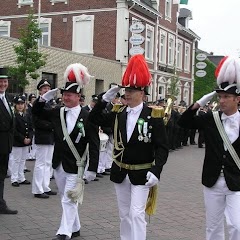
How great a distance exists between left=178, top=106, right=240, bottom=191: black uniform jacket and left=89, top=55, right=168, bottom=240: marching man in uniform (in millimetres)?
424

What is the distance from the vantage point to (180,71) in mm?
40781

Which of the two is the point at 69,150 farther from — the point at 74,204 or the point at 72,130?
the point at 74,204

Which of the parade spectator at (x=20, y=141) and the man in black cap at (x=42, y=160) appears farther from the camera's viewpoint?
the parade spectator at (x=20, y=141)

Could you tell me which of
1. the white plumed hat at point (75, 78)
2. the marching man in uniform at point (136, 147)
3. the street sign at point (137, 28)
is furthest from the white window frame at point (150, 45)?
the marching man in uniform at point (136, 147)

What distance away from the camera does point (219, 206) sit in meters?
4.51

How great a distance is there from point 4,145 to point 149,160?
9.92ft

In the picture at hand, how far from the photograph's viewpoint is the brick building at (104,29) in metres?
28.9

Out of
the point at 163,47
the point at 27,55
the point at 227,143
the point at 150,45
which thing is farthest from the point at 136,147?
the point at 163,47

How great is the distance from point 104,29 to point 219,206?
85.8 ft

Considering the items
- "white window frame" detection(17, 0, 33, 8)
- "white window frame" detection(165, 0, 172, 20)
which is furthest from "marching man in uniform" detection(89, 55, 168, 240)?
"white window frame" detection(165, 0, 172, 20)

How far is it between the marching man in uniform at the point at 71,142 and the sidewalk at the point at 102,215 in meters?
0.47

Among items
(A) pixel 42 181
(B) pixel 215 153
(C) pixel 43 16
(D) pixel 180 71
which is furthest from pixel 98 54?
(B) pixel 215 153

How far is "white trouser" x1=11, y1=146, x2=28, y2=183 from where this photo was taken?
368 inches

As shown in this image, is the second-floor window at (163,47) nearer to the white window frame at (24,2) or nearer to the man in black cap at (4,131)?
the white window frame at (24,2)
